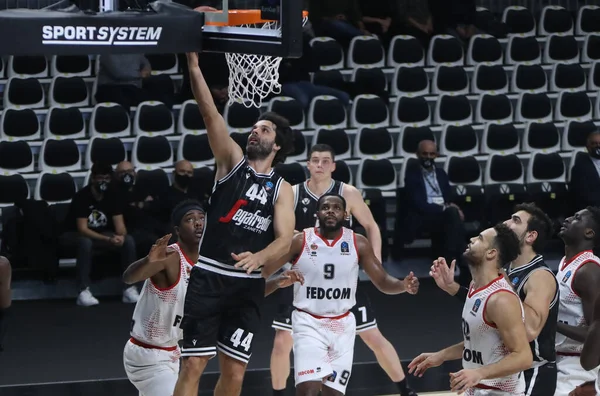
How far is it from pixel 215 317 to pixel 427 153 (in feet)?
17.8

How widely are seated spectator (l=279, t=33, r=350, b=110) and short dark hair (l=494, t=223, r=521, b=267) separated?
21.8 ft

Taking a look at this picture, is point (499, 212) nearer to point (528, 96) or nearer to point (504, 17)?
point (528, 96)

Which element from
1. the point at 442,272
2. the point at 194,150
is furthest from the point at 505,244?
the point at 194,150

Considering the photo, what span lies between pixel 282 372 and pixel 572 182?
205 inches

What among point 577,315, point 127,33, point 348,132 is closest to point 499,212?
point 348,132

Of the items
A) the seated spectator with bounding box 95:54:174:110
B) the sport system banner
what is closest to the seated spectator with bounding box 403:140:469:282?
the seated spectator with bounding box 95:54:174:110

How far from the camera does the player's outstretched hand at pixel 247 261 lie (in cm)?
591

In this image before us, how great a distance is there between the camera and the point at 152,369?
651 cm

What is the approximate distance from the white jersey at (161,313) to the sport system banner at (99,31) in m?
1.75

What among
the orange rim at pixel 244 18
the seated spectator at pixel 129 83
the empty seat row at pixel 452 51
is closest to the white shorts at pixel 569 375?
the orange rim at pixel 244 18

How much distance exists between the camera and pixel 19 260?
34.4 feet

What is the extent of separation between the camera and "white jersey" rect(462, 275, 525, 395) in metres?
5.59

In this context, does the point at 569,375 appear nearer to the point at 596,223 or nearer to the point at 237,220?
the point at 596,223

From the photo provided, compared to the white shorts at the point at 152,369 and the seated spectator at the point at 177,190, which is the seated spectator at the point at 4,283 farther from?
the seated spectator at the point at 177,190
